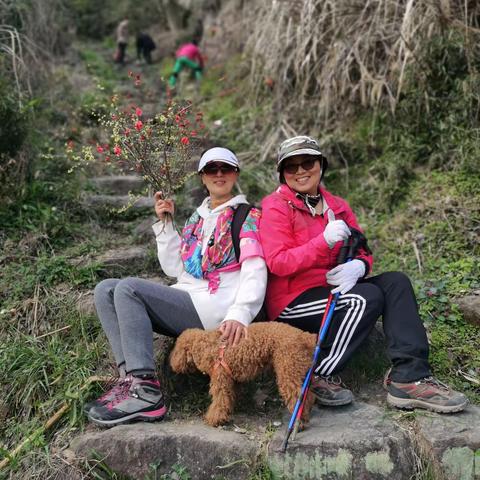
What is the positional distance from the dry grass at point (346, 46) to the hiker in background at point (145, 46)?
661 centimetres

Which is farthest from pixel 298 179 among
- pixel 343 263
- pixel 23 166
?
pixel 23 166

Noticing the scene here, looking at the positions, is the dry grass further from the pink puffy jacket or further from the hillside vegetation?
the pink puffy jacket

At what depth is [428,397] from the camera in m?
2.45

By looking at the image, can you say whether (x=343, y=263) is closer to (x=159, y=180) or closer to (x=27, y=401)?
(x=159, y=180)

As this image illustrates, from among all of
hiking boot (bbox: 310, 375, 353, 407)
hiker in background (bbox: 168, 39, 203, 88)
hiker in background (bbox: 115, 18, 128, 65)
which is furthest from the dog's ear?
hiker in background (bbox: 115, 18, 128, 65)

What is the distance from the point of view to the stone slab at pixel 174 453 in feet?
7.61

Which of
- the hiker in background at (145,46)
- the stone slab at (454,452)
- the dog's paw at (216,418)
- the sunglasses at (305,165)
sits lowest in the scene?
A: the stone slab at (454,452)

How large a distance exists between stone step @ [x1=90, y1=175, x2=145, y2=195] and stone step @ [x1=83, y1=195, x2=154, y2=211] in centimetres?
28

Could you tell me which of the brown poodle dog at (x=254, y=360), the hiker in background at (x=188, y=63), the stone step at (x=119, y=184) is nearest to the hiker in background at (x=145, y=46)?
the hiker in background at (x=188, y=63)

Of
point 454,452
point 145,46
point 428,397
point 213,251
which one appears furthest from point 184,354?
point 145,46

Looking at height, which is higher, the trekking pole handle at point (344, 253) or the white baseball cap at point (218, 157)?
the white baseball cap at point (218, 157)

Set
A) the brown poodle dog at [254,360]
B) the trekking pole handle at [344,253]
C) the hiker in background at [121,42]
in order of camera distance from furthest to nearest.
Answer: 1. the hiker in background at [121,42]
2. the trekking pole handle at [344,253]
3. the brown poodle dog at [254,360]

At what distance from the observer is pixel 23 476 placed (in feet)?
7.79

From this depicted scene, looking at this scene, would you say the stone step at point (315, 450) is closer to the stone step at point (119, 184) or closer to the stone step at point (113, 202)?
the stone step at point (113, 202)
